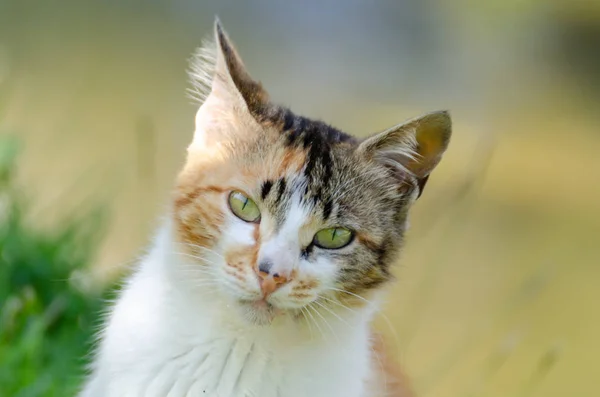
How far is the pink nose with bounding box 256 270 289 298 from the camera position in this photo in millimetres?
1741

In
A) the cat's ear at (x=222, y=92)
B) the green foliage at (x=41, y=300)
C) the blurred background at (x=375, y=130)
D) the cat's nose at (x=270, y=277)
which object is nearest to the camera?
the cat's nose at (x=270, y=277)

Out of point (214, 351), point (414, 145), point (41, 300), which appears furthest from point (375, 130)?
point (214, 351)

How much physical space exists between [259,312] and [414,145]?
1.95 feet

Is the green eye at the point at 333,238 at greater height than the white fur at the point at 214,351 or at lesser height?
greater

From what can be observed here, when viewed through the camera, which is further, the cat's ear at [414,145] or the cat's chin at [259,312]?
the cat's ear at [414,145]

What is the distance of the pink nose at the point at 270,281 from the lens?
1741 millimetres

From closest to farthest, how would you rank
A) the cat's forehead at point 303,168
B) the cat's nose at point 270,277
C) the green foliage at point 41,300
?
the cat's nose at point 270,277, the cat's forehead at point 303,168, the green foliage at point 41,300

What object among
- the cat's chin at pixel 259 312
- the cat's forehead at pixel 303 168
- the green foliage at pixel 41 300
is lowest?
the green foliage at pixel 41 300

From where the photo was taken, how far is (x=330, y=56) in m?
7.03

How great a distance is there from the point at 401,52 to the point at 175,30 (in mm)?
2209

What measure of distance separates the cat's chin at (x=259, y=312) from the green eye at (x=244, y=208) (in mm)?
205

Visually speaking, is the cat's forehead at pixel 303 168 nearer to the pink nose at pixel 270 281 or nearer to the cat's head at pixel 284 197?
the cat's head at pixel 284 197

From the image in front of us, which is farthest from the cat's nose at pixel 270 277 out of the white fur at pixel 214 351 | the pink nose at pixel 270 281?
the white fur at pixel 214 351

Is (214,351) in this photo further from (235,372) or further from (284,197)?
(284,197)
